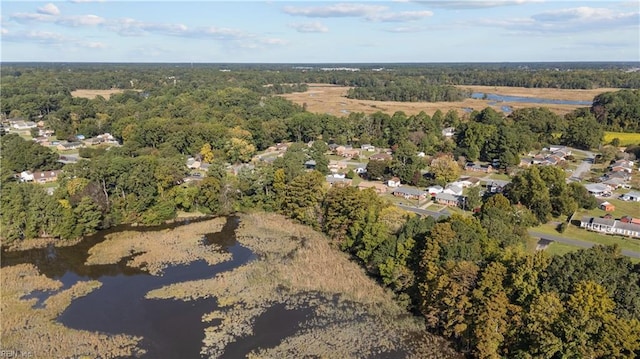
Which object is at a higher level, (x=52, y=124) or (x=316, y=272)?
(x=52, y=124)

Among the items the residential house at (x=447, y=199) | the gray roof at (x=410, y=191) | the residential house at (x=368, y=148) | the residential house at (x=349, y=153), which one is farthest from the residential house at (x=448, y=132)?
the residential house at (x=447, y=199)

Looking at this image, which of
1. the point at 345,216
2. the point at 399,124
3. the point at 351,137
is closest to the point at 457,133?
the point at 399,124

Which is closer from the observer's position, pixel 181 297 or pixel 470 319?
pixel 470 319

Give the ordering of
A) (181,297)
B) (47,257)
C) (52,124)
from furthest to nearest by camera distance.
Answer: (52,124), (47,257), (181,297)

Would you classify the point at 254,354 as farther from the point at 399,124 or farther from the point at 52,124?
the point at 52,124

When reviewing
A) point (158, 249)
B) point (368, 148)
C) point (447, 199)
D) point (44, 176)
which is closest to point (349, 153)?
point (368, 148)

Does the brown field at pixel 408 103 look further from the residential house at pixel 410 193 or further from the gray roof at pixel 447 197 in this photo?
the gray roof at pixel 447 197
